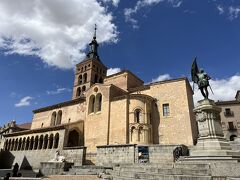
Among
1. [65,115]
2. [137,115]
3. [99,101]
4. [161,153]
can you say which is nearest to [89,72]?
[65,115]

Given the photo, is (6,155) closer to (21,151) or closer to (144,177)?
(21,151)

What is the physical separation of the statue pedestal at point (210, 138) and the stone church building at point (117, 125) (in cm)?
Result: 1064

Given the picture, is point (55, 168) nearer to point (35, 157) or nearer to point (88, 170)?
point (88, 170)

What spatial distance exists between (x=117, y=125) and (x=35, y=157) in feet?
36.0

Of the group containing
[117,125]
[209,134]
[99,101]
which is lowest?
[209,134]

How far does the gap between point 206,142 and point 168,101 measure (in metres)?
13.3

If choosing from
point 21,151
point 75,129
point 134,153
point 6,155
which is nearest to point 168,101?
point 134,153

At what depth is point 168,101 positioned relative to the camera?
23.6 m

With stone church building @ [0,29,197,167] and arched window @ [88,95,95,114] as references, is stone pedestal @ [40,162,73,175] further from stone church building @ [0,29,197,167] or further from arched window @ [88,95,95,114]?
arched window @ [88,95,95,114]

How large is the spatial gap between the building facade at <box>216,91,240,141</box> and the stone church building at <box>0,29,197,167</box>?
658 inches

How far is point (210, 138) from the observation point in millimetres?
10406

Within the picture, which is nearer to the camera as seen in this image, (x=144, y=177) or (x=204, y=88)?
(x=144, y=177)

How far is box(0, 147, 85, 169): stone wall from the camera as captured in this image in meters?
18.6

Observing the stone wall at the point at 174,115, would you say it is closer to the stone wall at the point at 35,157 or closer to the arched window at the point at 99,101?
the arched window at the point at 99,101
